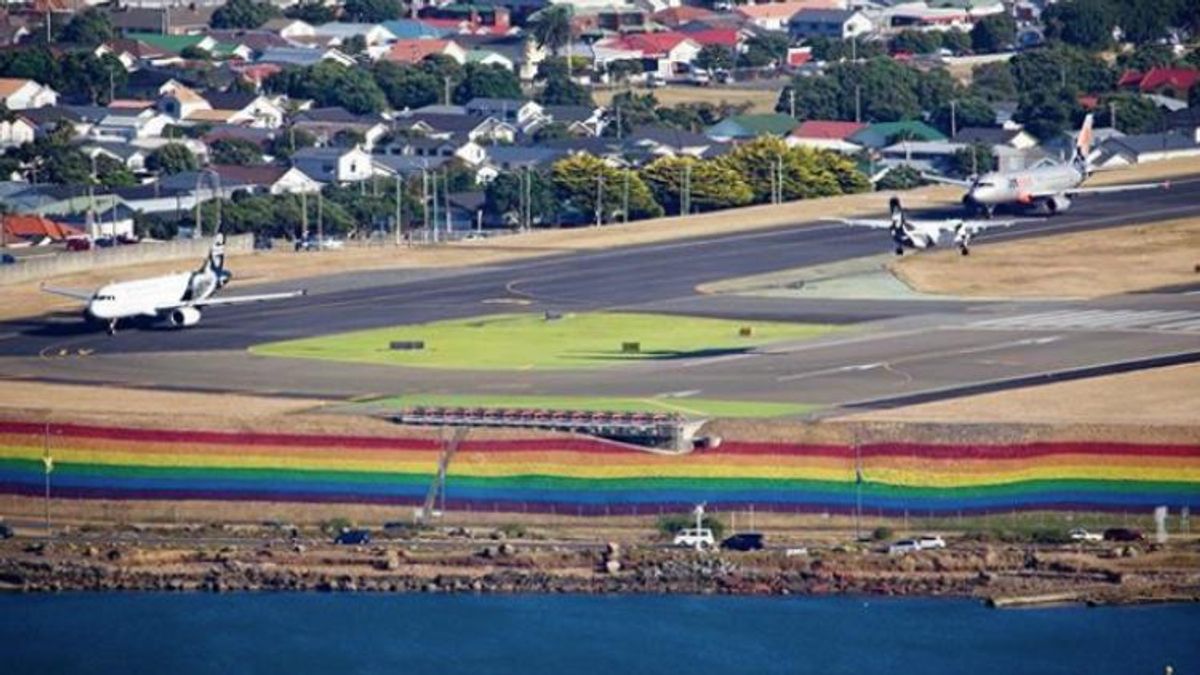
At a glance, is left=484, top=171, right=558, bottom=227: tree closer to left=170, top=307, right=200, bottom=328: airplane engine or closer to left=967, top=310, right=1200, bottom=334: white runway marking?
left=170, top=307, right=200, bottom=328: airplane engine

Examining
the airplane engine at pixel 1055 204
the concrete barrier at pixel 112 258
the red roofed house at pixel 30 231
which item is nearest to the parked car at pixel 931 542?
the concrete barrier at pixel 112 258

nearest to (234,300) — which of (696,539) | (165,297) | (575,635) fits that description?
(165,297)

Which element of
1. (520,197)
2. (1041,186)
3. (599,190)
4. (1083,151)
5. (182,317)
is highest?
(1083,151)

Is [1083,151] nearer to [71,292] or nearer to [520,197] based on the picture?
[520,197]

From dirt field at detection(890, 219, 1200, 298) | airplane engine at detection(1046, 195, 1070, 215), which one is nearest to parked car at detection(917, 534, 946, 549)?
dirt field at detection(890, 219, 1200, 298)

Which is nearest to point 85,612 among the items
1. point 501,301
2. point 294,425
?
point 294,425
